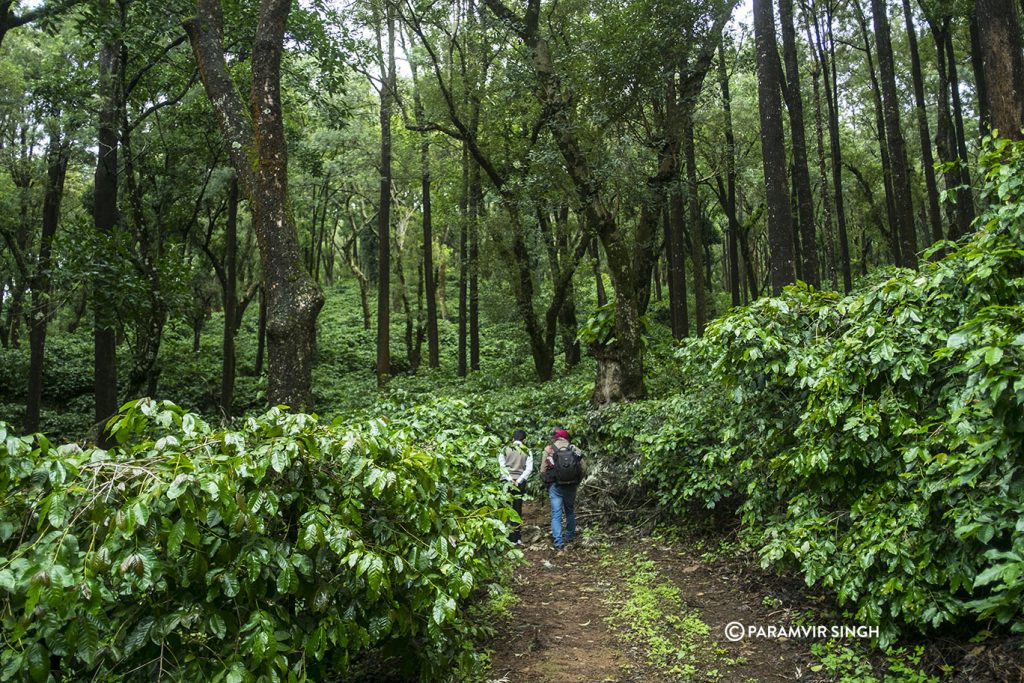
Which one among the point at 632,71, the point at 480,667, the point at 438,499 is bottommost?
the point at 480,667

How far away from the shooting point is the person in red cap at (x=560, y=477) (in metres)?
8.88

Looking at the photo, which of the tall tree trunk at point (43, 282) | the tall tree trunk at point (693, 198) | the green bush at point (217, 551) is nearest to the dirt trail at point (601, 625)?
the green bush at point (217, 551)

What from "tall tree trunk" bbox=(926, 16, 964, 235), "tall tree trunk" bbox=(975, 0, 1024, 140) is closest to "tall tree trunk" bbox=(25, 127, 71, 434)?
"tall tree trunk" bbox=(975, 0, 1024, 140)

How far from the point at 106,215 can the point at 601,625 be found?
1329 centimetres

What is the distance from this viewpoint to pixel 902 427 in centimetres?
521

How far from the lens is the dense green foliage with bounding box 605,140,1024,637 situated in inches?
159

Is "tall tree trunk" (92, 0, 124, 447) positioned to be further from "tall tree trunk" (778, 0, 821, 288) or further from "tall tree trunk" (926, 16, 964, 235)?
"tall tree trunk" (926, 16, 964, 235)

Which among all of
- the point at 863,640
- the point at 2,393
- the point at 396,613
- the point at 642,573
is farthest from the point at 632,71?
the point at 2,393

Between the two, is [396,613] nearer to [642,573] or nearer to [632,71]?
[642,573]

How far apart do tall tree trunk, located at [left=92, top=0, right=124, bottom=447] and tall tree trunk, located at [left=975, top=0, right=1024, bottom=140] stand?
15250 millimetres

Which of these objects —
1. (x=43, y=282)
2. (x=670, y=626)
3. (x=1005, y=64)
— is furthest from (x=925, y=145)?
(x=43, y=282)

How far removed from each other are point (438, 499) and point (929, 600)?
3587mm

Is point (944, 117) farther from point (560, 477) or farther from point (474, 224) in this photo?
point (560, 477)

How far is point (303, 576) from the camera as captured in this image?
3807mm
